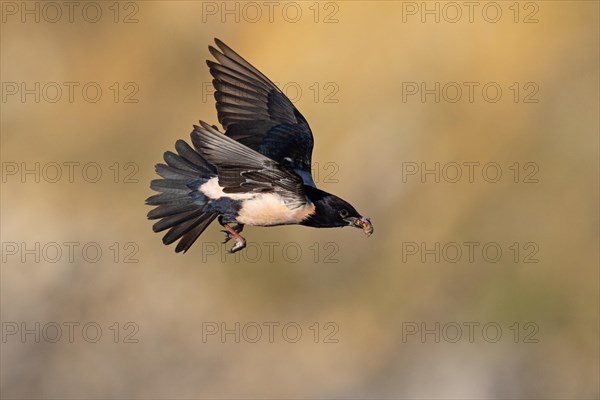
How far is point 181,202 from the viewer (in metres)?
13.3

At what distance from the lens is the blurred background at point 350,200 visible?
869 inches

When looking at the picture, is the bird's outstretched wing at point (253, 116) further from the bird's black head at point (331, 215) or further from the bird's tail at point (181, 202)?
the bird's black head at point (331, 215)

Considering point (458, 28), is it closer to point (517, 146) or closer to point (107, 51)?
point (517, 146)

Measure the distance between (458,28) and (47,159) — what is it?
258 inches

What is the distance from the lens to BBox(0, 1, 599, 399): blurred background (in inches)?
869

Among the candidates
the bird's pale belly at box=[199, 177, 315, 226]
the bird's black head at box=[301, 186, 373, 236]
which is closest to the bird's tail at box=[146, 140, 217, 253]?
the bird's pale belly at box=[199, 177, 315, 226]

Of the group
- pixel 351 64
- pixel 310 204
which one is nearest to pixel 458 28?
pixel 351 64

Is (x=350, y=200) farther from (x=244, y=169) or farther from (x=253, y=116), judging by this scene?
(x=244, y=169)

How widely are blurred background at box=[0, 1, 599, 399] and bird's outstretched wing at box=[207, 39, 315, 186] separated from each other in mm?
7261

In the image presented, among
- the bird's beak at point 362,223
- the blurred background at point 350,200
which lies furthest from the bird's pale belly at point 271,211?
the blurred background at point 350,200

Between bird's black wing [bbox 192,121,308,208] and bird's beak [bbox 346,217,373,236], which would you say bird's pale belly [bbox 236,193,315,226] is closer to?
bird's black wing [bbox 192,121,308,208]

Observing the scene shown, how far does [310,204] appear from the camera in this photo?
12.5m

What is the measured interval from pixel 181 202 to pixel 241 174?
1.29m

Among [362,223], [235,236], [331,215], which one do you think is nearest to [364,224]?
[362,223]
